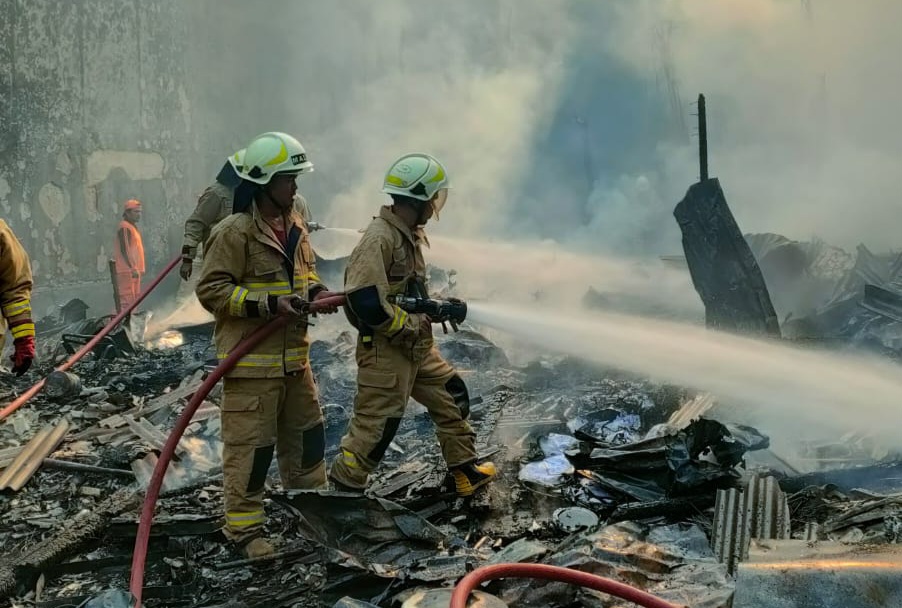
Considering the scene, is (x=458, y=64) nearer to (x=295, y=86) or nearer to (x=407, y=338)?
(x=295, y=86)

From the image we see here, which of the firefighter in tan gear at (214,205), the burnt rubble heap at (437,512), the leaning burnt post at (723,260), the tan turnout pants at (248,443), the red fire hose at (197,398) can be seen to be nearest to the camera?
the burnt rubble heap at (437,512)

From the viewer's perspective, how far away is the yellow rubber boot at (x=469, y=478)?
431cm

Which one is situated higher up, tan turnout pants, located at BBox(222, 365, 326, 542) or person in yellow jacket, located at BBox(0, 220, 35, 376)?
person in yellow jacket, located at BBox(0, 220, 35, 376)

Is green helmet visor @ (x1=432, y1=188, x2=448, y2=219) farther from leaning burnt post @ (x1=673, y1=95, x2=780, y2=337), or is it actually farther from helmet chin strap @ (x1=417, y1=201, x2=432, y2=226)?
leaning burnt post @ (x1=673, y1=95, x2=780, y2=337)

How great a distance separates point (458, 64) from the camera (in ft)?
62.5

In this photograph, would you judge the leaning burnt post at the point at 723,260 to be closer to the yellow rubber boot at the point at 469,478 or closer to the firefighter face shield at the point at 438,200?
the firefighter face shield at the point at 438,200

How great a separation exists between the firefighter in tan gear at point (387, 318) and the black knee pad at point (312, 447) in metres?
0.14

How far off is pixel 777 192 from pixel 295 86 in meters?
13.2

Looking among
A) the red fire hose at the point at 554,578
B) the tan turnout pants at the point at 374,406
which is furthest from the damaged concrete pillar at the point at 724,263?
the red fire hose at the point at 554,578

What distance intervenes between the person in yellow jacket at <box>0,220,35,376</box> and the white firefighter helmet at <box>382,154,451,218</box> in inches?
86.7

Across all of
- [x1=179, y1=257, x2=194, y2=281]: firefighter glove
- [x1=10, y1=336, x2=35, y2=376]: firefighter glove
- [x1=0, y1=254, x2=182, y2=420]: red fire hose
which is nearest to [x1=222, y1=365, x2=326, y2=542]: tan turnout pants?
[x1=10, y1=336, x2=35, y2=376]: firefighter glove

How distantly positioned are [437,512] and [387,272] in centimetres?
146

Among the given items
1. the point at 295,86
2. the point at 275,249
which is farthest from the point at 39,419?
the point at 295,86

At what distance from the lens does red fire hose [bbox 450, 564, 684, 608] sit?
2.37m
